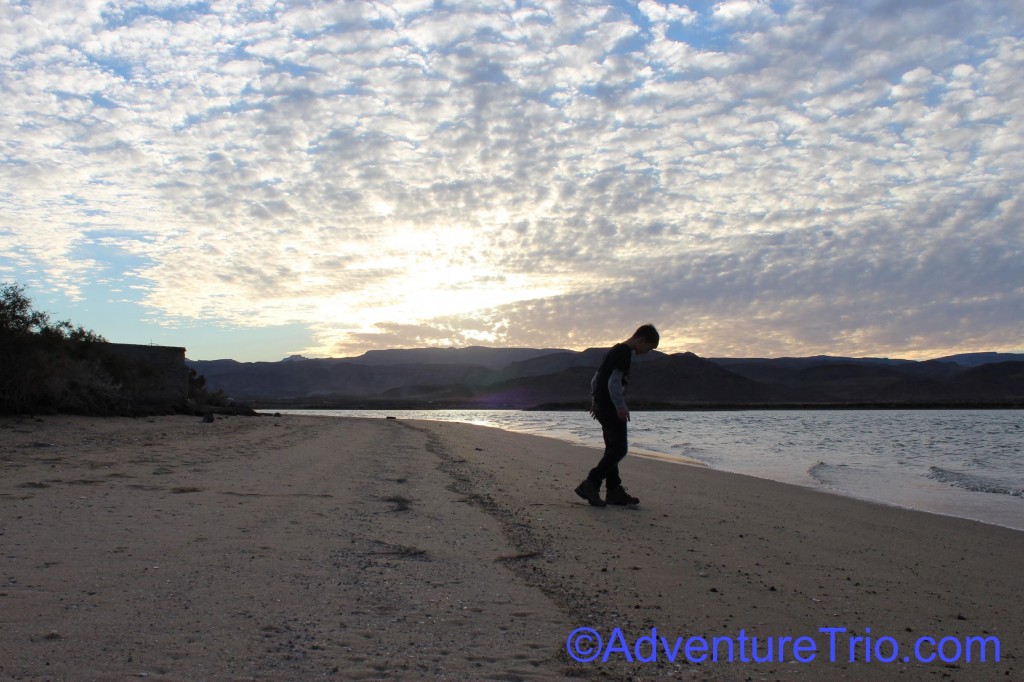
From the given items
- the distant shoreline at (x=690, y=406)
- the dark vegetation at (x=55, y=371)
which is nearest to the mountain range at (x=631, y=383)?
the distant shoreline at (x=690, y=406)

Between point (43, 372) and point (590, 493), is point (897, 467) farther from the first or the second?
point (43, 372)

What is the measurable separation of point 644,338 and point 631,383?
275ft

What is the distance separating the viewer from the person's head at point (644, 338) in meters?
7.42

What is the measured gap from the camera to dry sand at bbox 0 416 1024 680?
281cm

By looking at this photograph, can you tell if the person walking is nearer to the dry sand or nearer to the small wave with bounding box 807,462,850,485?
the dry sand

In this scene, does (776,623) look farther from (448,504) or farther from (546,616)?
(448,504)

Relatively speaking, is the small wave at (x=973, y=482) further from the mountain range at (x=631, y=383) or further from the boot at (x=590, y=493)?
the mountain range at (x=631, y=383)

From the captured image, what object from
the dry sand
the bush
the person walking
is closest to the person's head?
the person walking

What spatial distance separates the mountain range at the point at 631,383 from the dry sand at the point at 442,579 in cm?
8895

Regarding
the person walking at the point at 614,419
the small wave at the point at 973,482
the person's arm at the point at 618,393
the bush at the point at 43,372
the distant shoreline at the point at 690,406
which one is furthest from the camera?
the distant shoreline at the point at 690,406

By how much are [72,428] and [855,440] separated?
927 inches

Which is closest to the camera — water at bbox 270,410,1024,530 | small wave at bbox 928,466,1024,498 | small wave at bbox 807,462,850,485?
water at bbox 270,410,1024,530

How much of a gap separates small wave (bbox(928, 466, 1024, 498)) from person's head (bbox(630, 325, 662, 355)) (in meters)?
6.79

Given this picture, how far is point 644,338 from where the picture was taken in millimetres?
7422
